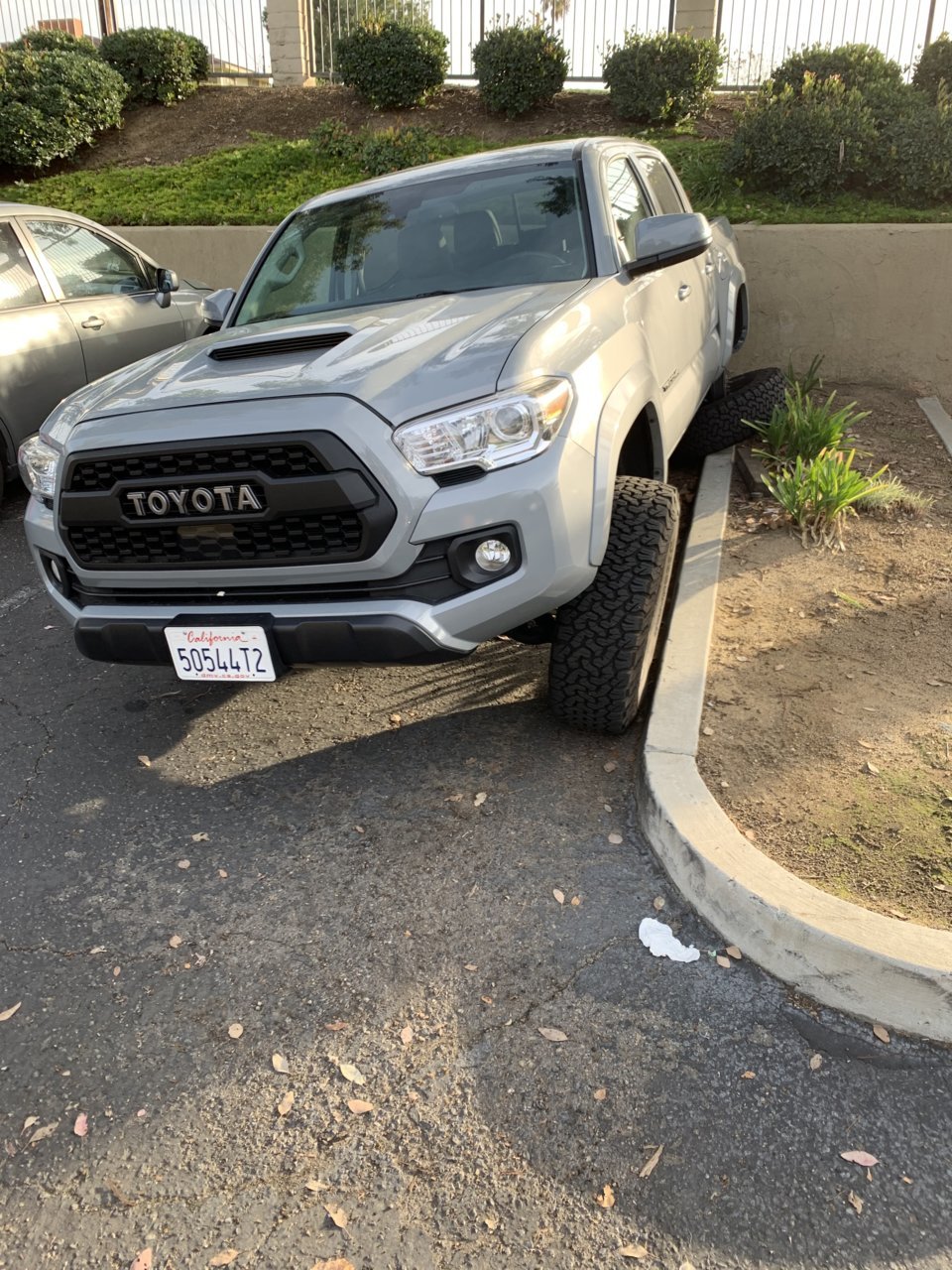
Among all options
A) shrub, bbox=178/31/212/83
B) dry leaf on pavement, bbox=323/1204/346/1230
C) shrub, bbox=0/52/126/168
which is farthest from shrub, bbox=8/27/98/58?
dry leaf on pavement, bbox=323/1204/346/1230

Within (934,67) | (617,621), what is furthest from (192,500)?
A: (934,67)

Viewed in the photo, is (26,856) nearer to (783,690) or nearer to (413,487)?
(413,487)

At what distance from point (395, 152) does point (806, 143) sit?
4.22 m

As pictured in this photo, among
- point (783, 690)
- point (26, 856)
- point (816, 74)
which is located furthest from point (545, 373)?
point (816, 74)

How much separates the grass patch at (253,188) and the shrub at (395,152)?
0.41 ft

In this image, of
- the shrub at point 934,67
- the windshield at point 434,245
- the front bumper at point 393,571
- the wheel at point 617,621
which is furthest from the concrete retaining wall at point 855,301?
the front bumper at point 393,571

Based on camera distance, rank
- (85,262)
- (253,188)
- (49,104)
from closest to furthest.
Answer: (85,262) < (253,188) < (49,104)

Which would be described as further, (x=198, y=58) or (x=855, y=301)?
(x=198, y=58)

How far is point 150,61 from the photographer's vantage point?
1235 centimetres

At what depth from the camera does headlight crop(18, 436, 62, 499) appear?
3.21m

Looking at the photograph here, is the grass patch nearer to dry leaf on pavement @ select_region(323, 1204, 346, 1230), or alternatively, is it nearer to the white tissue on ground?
the white tissue on ground

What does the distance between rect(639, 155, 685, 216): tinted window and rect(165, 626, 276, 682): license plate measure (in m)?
3.22

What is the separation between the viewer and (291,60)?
13.6 m

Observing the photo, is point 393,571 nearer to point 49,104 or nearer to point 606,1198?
point 606,1198
